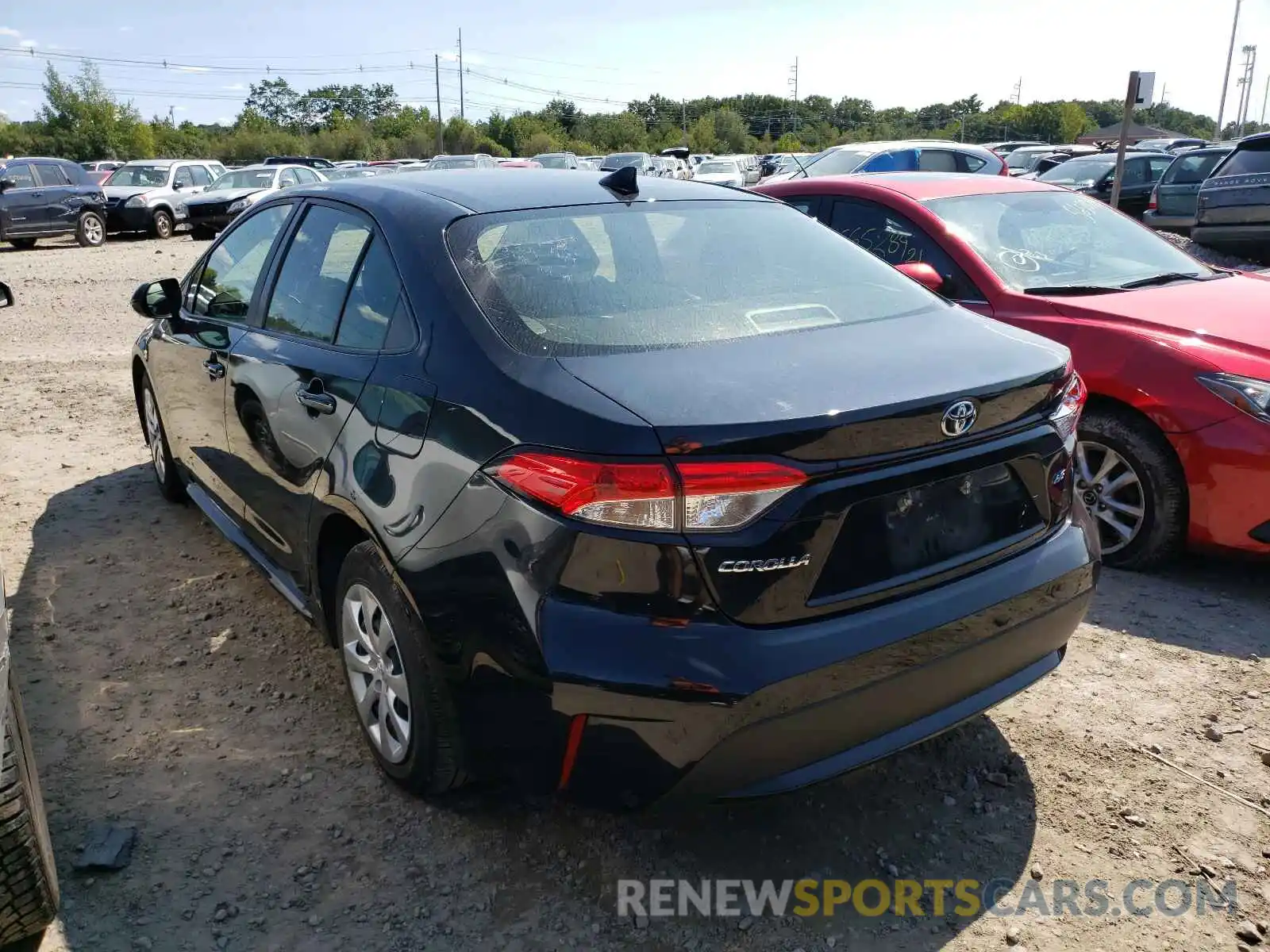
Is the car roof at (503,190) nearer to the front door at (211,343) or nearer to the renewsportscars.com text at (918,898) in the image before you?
the front door at (211,343)

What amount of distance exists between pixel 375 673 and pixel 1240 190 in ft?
35.6

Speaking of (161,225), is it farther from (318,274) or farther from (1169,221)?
(318,274)

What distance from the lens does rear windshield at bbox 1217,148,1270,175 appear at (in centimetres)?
1028

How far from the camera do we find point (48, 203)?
19406 mm

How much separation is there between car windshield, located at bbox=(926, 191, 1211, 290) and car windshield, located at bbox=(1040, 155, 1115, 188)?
43.7 feet

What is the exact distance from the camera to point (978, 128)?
89.2m

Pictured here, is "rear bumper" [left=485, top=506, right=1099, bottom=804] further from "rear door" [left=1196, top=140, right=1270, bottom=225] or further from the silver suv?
the silver suv

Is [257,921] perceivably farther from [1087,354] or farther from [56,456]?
[56,456]

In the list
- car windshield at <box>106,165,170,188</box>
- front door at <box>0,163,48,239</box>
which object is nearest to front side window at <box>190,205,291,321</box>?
front door at <box>0,163,48,239</box>

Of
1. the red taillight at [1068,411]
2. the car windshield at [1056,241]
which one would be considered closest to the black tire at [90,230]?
the car windshield at [1056,241]

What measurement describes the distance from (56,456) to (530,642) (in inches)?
204

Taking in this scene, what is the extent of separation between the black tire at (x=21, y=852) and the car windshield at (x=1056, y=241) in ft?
14.0

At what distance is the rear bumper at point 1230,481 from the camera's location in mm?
3770

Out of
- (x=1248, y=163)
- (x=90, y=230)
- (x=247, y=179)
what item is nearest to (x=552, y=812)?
(x=1248, y=163)
